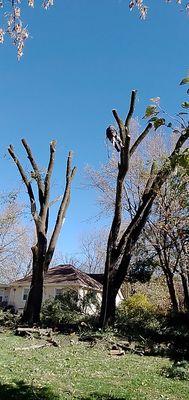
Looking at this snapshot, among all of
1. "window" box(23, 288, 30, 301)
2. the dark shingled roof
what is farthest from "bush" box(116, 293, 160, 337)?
"window" box(23, 288, 30, 301)

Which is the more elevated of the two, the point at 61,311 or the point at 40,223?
the point at 40,223

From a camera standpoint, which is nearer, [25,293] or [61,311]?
[61,311]

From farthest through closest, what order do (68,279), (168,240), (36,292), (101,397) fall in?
(68,279) → (168,240) → (36,292) → (101,397)

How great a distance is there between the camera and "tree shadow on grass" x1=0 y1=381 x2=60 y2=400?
619 centimetres

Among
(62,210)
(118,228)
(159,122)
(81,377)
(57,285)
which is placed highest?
(62,210)

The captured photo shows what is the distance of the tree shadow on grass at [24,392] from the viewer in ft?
20.3

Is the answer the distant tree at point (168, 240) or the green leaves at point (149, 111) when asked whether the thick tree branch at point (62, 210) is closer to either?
the distant tree at point (168, 240)

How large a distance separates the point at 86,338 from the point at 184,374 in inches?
249

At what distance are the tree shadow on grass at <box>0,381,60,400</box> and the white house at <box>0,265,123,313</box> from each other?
67.2 ft

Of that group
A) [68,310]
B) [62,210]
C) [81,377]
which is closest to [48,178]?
[62,210]

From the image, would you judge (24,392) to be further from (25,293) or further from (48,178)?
(25,293)

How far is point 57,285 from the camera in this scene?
3088 centimetres

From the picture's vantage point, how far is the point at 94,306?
22172 millimetres

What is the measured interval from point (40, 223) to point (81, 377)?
11654 millimetres
